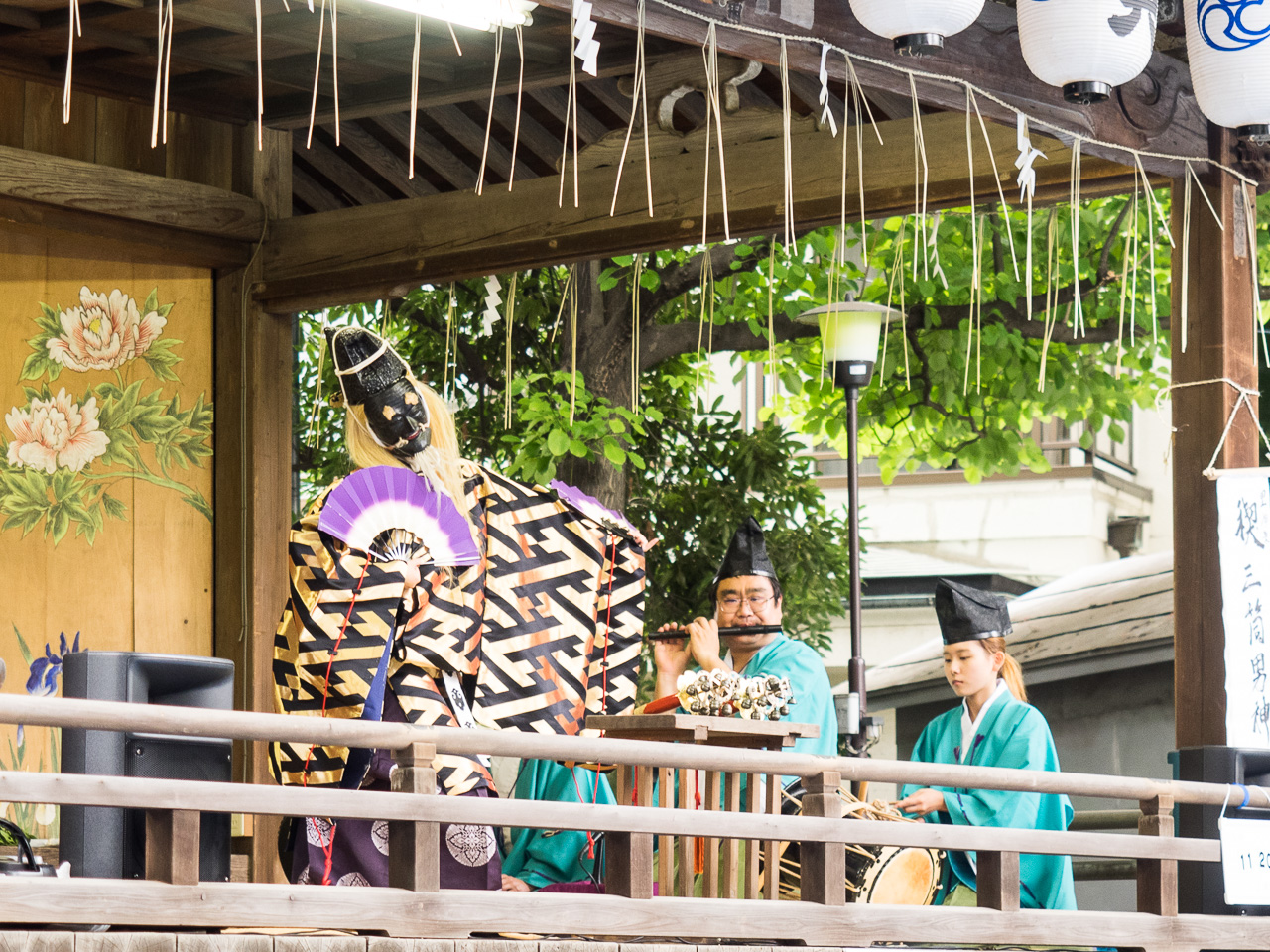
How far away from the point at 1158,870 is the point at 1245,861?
0.43 metres

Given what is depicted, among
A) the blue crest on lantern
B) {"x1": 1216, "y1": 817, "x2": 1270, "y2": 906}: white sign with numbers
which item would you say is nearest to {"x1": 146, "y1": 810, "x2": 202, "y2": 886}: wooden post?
{"x1": 1216, "y1": 817, "x2": 1270, "y2": 906}: white sign with numbers

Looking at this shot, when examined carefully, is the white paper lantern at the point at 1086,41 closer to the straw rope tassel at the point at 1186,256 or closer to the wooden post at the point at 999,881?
the straw rope tassel at the point at 1186,256

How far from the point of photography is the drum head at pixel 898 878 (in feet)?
15.8

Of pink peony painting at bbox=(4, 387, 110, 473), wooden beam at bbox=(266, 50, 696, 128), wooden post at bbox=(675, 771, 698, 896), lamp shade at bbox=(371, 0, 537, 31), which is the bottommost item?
wooden post at bbox=(675, 771, 698, 896)

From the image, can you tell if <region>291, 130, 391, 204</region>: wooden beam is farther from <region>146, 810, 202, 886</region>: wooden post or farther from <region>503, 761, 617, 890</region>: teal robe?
<region>146, 810, 202, 886</region>: wooden post

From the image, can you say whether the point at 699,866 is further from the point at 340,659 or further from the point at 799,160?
the point at 799,160

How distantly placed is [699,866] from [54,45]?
362 cm

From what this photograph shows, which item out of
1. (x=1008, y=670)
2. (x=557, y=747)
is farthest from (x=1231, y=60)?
(x=557, y=747)

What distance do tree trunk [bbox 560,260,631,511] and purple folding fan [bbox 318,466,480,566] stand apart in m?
3.43

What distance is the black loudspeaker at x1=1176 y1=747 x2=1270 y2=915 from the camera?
500 cm

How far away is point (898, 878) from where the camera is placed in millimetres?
4852

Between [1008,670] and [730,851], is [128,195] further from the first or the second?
[1008,670]

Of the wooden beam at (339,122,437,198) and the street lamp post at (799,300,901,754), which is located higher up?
the wooden beam at (339,122,437,198)

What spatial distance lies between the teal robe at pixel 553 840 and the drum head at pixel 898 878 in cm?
80
